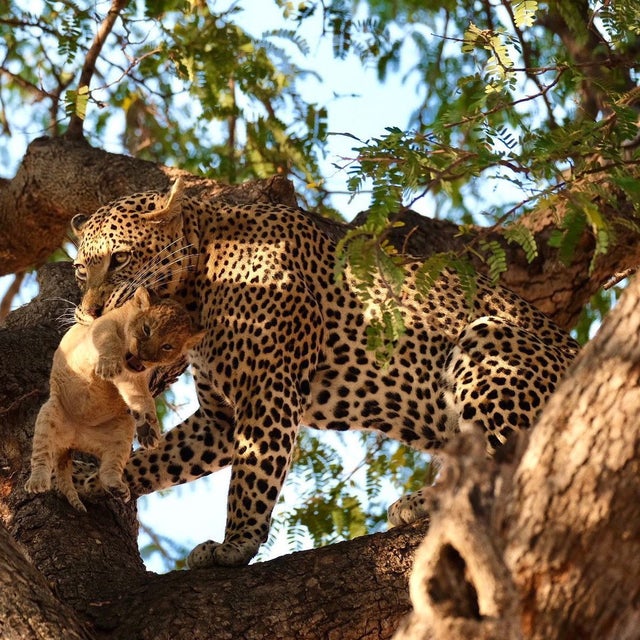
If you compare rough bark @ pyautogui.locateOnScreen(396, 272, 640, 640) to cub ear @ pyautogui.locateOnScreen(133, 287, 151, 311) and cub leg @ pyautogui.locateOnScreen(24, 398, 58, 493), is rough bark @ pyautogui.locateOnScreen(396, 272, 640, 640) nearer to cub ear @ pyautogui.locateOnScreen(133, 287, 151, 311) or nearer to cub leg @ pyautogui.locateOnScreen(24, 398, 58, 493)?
cub leg @ pyautogui.locateOnScreen(24, 398, 58, 493)

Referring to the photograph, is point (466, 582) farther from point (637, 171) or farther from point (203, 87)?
point (203, 87)

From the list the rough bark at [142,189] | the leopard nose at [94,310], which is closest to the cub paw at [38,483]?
the leopard nose at [94,310]

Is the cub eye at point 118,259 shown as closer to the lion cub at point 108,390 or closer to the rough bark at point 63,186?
the lion cub at point 108,390

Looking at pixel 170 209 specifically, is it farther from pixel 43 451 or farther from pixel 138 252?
pixel 43 451

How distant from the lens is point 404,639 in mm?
3398

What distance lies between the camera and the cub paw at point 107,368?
6.74m

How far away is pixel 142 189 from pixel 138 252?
1.61 meters

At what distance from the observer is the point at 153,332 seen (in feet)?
23.0

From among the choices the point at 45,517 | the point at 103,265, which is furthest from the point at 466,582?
the point at 103,265

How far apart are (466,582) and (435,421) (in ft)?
15.7

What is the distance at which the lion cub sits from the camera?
22.3ft

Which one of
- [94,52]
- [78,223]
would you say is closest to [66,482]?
[78,223]

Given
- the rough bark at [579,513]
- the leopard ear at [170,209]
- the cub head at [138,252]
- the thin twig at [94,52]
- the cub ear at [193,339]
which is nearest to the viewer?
the rough bark at [579,513]

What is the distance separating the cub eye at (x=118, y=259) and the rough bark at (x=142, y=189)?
1.45 metres
